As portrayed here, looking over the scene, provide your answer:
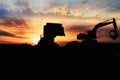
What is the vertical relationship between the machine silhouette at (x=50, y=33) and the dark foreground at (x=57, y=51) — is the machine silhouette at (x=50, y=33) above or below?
above

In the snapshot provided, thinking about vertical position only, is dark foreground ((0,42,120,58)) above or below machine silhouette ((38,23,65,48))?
below

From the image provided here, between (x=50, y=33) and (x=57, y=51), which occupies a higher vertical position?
(x=50, y=33)

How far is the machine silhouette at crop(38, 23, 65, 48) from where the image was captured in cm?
2416

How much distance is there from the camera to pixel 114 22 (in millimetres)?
23438

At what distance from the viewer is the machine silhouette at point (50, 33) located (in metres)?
24.2

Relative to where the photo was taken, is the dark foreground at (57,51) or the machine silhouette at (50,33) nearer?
the dark foreground at (57,51)

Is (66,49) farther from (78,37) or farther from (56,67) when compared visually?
(78,37)

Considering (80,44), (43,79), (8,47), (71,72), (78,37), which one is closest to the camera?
(43,79)

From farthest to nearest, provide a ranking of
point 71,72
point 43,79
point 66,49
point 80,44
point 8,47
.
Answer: point 80,44 → point 66,49 → point 8,47 → point 71,72 → point 43,79

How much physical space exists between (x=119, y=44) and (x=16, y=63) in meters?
15.4

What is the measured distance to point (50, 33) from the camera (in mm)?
24359

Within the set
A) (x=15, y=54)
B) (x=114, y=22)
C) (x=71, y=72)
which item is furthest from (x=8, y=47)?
(x=114, y=22)

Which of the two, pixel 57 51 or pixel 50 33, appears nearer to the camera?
pixel 57 51

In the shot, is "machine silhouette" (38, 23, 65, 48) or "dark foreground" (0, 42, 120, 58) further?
"machine silhouette" (38, 23, 65, 48)
